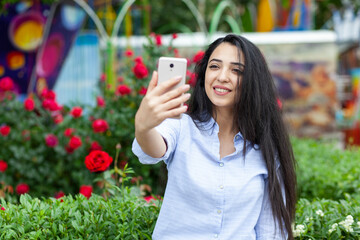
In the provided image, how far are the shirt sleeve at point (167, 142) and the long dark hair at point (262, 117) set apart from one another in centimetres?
16

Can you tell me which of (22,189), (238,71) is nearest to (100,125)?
(22,189)

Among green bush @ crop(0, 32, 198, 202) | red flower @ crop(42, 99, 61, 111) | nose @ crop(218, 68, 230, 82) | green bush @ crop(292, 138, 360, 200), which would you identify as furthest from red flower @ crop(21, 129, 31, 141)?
nose @ crop(218, 68, 230, 82)

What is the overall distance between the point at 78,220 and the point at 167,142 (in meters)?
0.66

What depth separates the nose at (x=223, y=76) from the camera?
1.71 meters

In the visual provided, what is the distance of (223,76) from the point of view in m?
1.71

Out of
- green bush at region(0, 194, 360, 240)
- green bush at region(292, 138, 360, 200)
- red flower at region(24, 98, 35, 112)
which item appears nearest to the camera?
green bush at region(0, 194, 360, 240)

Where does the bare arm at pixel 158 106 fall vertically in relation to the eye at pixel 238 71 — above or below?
below

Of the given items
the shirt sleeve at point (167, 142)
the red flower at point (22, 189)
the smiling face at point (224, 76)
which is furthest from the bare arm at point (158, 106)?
the red flower at point (22, 189)

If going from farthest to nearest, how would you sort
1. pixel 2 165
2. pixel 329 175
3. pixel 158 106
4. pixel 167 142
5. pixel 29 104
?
pixel 29 104 < pixel 2 165 < pixel 329 175 < pixel 167 142 < pixel 158 106

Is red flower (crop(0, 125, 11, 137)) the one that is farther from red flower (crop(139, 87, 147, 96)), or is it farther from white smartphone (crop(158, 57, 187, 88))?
white smartphone (crop(158, 57, 187, 88))

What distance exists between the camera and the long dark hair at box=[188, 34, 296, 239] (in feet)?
5.79

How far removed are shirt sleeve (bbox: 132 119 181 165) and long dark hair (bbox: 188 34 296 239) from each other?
6.4 inches

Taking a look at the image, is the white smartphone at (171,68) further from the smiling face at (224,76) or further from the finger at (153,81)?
the smiling face at (224,76)

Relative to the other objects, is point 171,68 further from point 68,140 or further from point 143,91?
point 68,140
